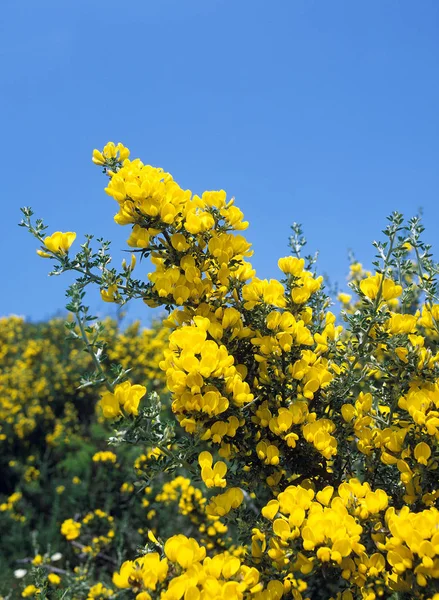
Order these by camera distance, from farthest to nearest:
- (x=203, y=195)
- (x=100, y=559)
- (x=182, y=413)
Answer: (x=100, y=559), (x=203, y=195), (x=182, y=413)

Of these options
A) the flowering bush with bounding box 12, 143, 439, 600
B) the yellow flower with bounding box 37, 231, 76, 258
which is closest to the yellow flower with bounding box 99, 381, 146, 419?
the flowering bush with bounding box 12, 143, 439, 600

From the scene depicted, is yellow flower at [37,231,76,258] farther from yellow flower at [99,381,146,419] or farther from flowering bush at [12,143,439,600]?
yellow flower at [99,381,146,419]

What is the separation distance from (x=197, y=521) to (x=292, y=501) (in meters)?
2.77

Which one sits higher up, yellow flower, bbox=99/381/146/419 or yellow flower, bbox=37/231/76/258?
yellow flower, bbox=37/231/76/258

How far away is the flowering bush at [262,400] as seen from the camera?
→ 5.13ft

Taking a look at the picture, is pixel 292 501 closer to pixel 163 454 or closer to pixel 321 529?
pixel 321 529

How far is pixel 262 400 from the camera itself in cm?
198

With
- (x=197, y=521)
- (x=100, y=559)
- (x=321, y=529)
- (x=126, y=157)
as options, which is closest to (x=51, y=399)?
(x=100, y=559)

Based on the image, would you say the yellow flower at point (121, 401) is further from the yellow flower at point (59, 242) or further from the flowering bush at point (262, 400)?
the yellow flower at point (59, 242)

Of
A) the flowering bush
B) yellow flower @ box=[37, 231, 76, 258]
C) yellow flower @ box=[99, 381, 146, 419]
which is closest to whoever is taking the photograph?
the flowering bush

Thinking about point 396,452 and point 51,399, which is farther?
point 51,399

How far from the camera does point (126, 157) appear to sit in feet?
7.16

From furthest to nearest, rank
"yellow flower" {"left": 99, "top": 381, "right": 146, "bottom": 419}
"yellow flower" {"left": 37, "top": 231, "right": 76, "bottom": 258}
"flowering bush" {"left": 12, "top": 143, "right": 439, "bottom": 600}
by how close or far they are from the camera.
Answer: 1. "yellow flower" {"left": 37, "top": 231, "right": 76, "bottom": 258}
2. "yellow flower" {"left": 99, "top": 381, "right": 146, "bottom": 419}
3. "flowering bush" {"left": 12, "top": 143, "right": 439, "bottom": 600}

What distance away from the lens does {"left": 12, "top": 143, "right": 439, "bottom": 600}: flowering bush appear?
61.5 inches
